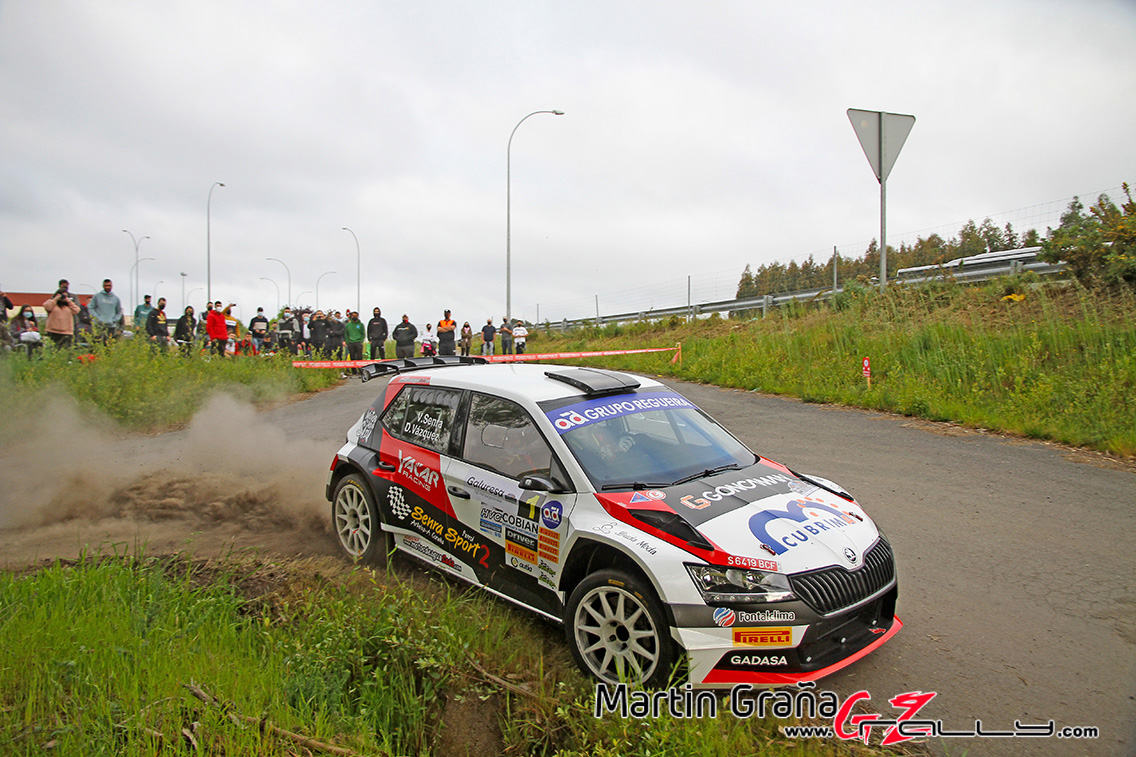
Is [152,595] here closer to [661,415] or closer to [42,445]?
[661,415]

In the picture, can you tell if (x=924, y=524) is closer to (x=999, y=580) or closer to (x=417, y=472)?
(x=999, y=580)

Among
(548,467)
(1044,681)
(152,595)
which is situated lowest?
(1044,681)

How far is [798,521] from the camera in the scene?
3826mm

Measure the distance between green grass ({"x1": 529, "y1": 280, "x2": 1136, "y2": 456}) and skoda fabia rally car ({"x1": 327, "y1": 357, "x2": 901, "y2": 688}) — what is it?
6.78 meters

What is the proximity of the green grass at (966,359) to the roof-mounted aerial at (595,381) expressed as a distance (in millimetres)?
6910

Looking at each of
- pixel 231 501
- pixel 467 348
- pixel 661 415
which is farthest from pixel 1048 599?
pixel 467 348

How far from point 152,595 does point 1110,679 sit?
568 cm

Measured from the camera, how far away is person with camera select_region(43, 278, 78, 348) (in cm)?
1585

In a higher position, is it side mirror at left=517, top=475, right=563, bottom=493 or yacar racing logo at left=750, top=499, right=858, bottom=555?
side mirror at left=517, top=475, right=563, bottom=493

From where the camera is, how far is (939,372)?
38.9 ft

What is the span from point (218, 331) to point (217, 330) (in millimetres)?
39

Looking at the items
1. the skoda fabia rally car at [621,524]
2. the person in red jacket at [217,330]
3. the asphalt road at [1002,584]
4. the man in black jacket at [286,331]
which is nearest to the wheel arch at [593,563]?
the skoda fabia rally car at [621,524]

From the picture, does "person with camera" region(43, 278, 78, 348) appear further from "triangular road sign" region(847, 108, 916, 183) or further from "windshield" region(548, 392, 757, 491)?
"triangular road sign" region(847, 108, 916, 183)

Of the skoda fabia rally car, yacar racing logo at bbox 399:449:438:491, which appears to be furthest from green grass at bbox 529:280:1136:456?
yacar racing logo at bbox 399:449:438:491
